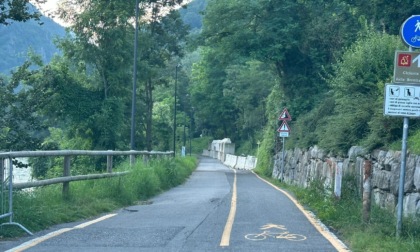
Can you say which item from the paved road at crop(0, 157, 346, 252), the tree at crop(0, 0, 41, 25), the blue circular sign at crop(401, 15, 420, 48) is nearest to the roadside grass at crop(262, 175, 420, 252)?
the paved road at crop(0, 157, 346, 252)

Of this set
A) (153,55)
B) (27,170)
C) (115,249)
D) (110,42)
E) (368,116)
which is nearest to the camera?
(115,249)

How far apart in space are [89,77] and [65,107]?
8.34 ft

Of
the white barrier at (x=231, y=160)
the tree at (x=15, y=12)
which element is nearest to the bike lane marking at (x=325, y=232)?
the tree at (x=15, y=12)

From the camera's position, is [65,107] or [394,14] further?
[65,107]

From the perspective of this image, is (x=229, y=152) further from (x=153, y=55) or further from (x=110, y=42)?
(x=110, y=42)

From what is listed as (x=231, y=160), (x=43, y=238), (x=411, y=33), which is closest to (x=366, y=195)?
(x=411, y=33)

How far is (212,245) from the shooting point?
368 inches

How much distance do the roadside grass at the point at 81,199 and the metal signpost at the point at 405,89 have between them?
6048 millimetres

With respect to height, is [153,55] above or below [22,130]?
above

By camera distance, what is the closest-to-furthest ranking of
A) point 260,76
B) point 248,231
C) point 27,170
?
point 248,231 → point 27,170 → point 260,76

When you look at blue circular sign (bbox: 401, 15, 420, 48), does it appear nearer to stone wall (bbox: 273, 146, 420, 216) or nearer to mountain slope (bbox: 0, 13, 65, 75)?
stone wall (bbox: 273, 146, 420, 216)

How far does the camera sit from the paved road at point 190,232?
920 centimetres

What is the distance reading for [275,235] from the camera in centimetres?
1046

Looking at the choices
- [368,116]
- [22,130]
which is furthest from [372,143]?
[22,130]
